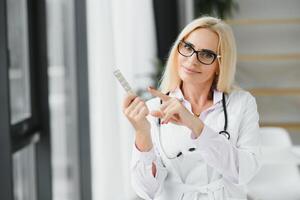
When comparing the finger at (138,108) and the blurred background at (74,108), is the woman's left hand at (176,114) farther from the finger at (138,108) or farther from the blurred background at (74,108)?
the blurred background at (74,108)

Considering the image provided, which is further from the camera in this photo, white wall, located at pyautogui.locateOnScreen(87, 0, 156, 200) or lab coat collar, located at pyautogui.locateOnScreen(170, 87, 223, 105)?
white wall, located at pyautogui.locateOnScreen(87, 0, 156, 200)

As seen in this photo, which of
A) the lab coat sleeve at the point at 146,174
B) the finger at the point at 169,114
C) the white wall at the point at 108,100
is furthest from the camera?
the white wall at the point at 108,100

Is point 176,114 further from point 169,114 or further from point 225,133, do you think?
point 225,133

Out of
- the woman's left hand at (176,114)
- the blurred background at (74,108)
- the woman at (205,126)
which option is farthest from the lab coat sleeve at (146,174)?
the blurred background at (74,108)

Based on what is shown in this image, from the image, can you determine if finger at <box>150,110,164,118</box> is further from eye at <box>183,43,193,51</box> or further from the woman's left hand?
eye at <box>183,43,193,51</box>

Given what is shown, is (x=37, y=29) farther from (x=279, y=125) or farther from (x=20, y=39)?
(x=279, y=125)

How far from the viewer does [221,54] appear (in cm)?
93

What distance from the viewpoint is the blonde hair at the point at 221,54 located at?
0.93m

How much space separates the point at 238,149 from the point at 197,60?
0.58ft

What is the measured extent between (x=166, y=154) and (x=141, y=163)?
5 centimetres

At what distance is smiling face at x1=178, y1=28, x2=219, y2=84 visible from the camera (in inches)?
36.2

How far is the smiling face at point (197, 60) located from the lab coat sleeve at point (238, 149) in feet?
0.32

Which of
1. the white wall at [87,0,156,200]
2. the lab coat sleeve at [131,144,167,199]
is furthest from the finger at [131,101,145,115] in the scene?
the white wall at [87,0,156,200]

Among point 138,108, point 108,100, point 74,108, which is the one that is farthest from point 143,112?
point 74,108
